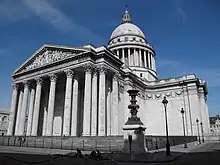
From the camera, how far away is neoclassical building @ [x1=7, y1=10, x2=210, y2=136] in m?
34.6

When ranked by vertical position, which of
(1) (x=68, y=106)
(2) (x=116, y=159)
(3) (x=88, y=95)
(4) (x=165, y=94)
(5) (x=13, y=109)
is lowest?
(2) (x=116, y=159)

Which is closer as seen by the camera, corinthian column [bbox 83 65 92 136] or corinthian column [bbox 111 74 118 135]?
corinthian column [bbox 83 65 92 136]

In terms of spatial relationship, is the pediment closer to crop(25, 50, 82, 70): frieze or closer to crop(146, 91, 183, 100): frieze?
crop(25, 50, 82, 70): frieze

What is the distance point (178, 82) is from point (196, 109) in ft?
27.5

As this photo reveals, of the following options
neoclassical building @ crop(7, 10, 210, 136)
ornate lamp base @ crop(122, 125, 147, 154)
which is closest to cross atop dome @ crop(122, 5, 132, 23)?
neoclassical building @ crop(7, 10, 210, 136)

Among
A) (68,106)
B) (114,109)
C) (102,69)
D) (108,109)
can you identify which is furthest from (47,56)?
(114,109)

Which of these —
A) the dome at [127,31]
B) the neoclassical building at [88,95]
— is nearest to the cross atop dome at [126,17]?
the dome at [127,31]

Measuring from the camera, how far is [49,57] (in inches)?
1619

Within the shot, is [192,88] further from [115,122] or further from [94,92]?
[94,92]

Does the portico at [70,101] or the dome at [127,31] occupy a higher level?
the dome at [127,31]

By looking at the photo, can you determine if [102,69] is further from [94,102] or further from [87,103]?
[87,103]

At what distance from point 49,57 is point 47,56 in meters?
0.75

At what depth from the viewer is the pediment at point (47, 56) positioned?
123 ft

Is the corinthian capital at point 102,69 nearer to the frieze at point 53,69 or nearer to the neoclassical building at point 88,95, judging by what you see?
the neoclassical building at point 88,95
